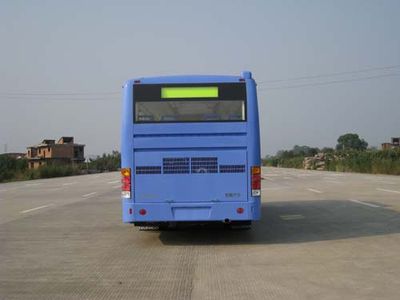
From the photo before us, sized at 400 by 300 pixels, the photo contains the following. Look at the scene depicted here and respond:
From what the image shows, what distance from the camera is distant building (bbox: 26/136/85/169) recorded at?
121194 millimetres

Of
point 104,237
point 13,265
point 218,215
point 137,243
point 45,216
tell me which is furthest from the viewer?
point 45,216

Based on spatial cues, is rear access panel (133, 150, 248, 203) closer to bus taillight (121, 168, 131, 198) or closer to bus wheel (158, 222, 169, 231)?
bus taillight (121, 168, 131, 198)

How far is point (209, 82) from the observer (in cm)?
1109

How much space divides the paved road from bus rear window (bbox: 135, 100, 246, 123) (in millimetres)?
2376

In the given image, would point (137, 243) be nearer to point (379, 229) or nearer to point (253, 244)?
point (253, 244)

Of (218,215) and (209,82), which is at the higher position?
(209,82)

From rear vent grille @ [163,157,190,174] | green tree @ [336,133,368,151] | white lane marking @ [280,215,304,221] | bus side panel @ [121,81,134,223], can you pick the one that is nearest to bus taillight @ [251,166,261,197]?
rear vent grille @ [163,157,190,174]

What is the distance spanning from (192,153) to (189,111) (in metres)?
0.79

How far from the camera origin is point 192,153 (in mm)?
10961

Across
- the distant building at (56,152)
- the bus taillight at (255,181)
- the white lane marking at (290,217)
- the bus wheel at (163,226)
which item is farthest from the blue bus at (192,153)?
the distant building at (56,152)

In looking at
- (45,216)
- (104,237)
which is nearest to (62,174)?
(45,216)

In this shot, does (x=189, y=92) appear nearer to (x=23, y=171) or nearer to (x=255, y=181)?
(x=255, y=181)

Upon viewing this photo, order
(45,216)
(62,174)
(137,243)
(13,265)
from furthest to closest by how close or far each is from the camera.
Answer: (62,174), (45,216), (137,243), (13,265)

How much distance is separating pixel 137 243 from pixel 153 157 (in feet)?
6.07
